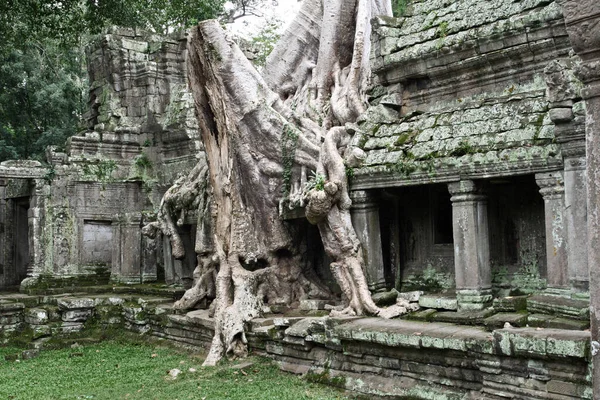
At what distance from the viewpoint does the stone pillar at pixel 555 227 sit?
6.73 meters

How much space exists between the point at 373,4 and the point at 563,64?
558cm

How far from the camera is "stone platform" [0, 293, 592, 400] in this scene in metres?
5.68

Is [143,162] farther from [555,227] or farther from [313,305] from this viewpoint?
[555,227]

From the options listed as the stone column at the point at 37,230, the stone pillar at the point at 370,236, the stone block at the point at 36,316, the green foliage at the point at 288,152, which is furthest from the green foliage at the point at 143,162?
the stone pillar at the point at 370,236

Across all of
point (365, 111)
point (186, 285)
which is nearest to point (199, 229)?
point (186, 285)

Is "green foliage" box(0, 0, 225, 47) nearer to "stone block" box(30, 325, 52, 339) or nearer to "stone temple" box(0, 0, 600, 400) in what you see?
"stone temple" box(0, 0, 600, 400)

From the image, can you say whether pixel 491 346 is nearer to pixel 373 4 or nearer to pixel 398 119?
pixel 398 119

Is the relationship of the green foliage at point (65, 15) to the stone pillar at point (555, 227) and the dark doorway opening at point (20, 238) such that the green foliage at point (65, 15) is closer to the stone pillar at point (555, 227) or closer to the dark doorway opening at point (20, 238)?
the dark doorway opening at point (20, 238)

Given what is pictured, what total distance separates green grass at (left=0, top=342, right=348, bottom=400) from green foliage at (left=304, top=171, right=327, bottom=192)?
7.43 ft

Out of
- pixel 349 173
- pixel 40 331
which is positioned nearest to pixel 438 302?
pixel 349 173

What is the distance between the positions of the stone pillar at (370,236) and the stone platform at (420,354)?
3.04 ft

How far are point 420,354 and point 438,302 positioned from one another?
50.3 inches

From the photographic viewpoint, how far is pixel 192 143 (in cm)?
1532

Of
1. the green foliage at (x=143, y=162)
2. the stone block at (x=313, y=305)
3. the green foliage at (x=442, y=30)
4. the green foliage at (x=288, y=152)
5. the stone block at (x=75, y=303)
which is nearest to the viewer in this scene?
the green foliage at (x=442, y=30)
